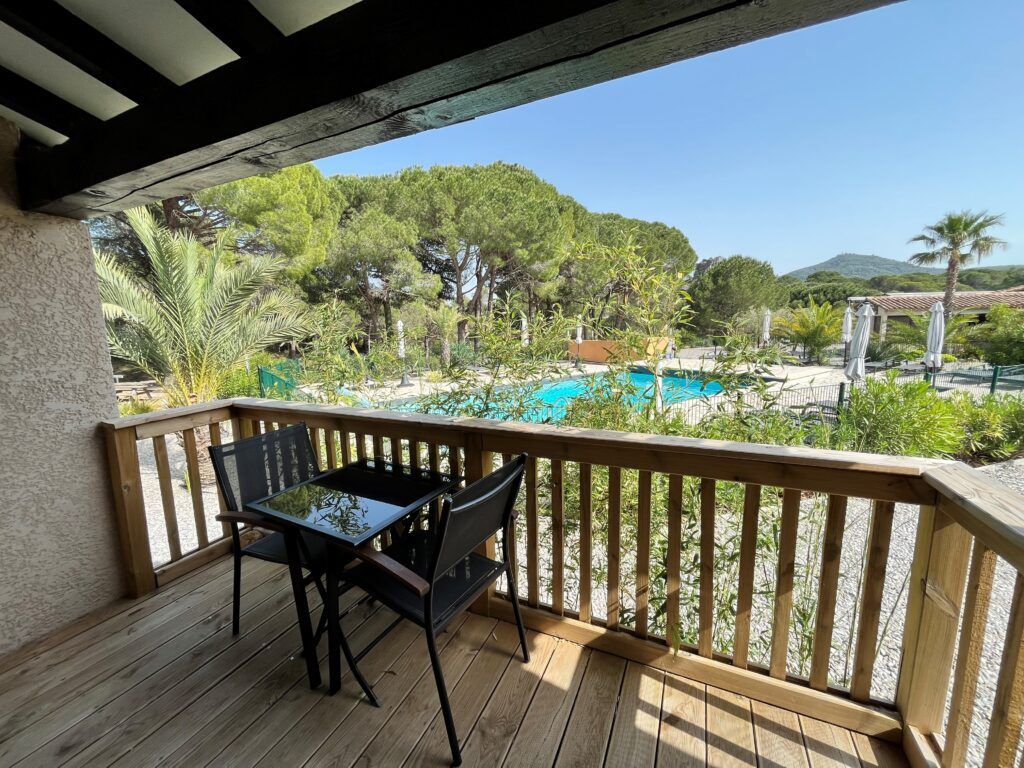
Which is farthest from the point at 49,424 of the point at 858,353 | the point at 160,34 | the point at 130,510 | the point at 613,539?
the point at 858,353

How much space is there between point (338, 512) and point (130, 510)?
1.38 metres

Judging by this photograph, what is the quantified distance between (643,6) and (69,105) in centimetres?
226

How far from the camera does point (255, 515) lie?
178 cm

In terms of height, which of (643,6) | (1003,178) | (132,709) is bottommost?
(132,709)

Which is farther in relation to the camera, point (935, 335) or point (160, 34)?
point (935, 335)

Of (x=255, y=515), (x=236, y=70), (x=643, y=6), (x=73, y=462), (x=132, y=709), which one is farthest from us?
(x=73, y=462)

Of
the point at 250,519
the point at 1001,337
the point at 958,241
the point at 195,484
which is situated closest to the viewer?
the point at 250,519

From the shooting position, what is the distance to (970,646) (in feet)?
3.81

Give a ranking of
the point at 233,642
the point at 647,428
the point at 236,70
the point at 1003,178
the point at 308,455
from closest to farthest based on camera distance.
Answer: the point at 236,70
the point at 233,642
the point at 308,455
the point at 647,428
the point at 1003,178

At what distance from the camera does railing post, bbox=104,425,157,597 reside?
7.26 feet

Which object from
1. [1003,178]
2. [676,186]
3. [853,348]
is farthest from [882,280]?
[853,348]

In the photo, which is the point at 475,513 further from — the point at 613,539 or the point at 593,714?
the point at 593,714

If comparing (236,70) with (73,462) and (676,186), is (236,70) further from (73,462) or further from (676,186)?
(676,186)

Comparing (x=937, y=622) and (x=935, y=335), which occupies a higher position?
(x=935, y=335)
